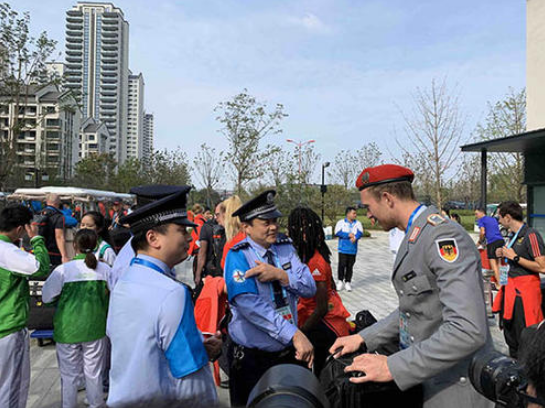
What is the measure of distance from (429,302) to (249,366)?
1462 millimetres

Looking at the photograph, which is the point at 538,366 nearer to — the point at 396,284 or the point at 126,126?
the point at 396,284

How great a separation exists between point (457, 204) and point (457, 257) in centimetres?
6392

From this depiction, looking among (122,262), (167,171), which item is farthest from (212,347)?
(167,171)

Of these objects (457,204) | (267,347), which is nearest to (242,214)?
(267,347)

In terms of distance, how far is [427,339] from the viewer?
171 cm

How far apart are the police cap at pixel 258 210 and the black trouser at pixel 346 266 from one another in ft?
24.7

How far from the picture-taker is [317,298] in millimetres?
3486

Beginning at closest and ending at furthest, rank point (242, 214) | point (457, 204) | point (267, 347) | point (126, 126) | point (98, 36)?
point (267, 347)
point (242, 214)
point (457, 204)
point (98, 36)
point (126, 126)

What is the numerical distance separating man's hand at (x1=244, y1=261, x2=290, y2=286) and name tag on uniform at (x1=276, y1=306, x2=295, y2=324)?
0.71 ft

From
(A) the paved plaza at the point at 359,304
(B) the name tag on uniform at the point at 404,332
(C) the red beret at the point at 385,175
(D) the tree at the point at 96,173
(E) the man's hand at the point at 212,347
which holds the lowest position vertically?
(A) the paved plaza at the point at 359,304

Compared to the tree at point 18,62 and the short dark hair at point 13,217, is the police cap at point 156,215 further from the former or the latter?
the tree at point 18,62

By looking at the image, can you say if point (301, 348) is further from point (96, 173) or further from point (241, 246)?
point (96, 173)

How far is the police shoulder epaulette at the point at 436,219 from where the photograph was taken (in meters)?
1.85

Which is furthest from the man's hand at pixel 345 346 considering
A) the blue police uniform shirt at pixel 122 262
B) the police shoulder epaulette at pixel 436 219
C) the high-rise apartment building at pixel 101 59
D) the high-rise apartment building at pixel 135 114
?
the high-rise apartment building at pixel 135 114
